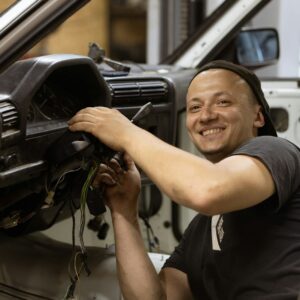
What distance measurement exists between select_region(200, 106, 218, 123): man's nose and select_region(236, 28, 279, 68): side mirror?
53.1 inches

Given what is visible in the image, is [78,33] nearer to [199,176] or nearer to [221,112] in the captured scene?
[221,112]

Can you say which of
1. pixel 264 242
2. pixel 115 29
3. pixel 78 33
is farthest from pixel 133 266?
pixel 115 29

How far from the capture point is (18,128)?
1.47 meters

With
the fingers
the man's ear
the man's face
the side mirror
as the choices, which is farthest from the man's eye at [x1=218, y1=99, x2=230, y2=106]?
the side mirror

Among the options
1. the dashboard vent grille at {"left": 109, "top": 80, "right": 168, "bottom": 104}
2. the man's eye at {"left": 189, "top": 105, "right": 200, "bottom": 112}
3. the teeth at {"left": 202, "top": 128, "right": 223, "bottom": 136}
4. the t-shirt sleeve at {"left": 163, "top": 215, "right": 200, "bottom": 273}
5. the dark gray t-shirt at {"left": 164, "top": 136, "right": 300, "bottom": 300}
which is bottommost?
the t-shirt sleeve at {"left": 163, "top": 215, "right": 200, "bottom": 273}

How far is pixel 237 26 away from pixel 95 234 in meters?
1.17

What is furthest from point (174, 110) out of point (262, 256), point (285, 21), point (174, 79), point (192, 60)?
point (285, 21)

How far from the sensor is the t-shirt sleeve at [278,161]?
150 centimetres

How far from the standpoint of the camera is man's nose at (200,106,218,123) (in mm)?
1729

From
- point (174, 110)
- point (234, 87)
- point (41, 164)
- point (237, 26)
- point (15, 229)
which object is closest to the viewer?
point (41, 164)

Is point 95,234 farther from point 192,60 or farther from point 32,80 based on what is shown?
point 32,80

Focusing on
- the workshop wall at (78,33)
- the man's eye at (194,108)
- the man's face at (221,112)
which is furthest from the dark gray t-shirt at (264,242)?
the workshop wall at (78,33)

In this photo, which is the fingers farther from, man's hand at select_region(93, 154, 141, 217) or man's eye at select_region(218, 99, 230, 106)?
man's eye at select_region(218, 99, 230, 106)

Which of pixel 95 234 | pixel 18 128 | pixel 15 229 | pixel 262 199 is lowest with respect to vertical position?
pixel 95 234
